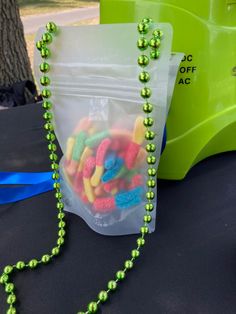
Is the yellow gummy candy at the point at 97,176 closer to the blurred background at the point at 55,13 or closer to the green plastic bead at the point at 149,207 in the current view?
the green plastic bead at the point at 149,207

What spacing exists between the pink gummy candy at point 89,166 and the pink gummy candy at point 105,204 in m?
0.03

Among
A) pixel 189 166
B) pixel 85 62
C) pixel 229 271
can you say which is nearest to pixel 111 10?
pixel 85 62

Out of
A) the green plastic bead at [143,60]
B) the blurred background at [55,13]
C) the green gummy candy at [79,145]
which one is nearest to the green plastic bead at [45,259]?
the green gummy candy at [79,145]

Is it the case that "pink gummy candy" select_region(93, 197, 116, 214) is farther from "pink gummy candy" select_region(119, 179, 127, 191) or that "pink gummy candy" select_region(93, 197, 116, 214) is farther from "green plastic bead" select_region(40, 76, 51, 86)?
"green plastic bead" select_region(40, 76, 51, 86)

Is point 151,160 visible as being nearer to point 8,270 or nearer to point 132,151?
point 132,151

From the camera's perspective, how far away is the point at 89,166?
41 centimetres

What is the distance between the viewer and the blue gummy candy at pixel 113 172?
410 mm

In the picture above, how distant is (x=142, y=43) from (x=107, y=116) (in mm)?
82

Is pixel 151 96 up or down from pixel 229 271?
up

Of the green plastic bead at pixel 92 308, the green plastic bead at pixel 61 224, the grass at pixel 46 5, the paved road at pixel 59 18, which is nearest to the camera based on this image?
the green plastic bead at pixel 92 308

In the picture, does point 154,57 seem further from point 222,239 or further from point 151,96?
point 222,239

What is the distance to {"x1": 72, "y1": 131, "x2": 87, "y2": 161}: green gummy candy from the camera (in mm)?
420

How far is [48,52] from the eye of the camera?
416 millimetres

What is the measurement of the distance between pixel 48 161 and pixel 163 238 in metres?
0.23
